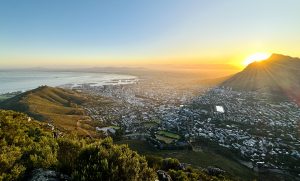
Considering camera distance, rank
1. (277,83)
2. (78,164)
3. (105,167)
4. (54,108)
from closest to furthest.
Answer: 1. (105,167)
2. (78,164)
3. (54,108)
4. (277,83)

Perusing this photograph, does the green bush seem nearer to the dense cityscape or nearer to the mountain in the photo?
the dense cityscape

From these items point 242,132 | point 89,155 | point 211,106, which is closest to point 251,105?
point 211,106

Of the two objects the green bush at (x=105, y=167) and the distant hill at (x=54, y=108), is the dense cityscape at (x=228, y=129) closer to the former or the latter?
the distant hill at (x=54, y=108)

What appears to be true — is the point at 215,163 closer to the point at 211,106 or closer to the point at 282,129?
the point at 282,129

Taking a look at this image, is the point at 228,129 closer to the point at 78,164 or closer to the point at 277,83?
the point at 78,164

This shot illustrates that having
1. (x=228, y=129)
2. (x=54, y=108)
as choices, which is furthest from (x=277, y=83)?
(x=54, y=108)

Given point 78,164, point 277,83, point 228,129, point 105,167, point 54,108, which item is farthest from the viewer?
point 277,83

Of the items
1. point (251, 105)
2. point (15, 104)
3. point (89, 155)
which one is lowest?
point (251, 105)

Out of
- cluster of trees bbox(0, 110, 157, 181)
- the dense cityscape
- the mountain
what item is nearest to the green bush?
cluster of trees bbox(0, 110, 157, 181)
